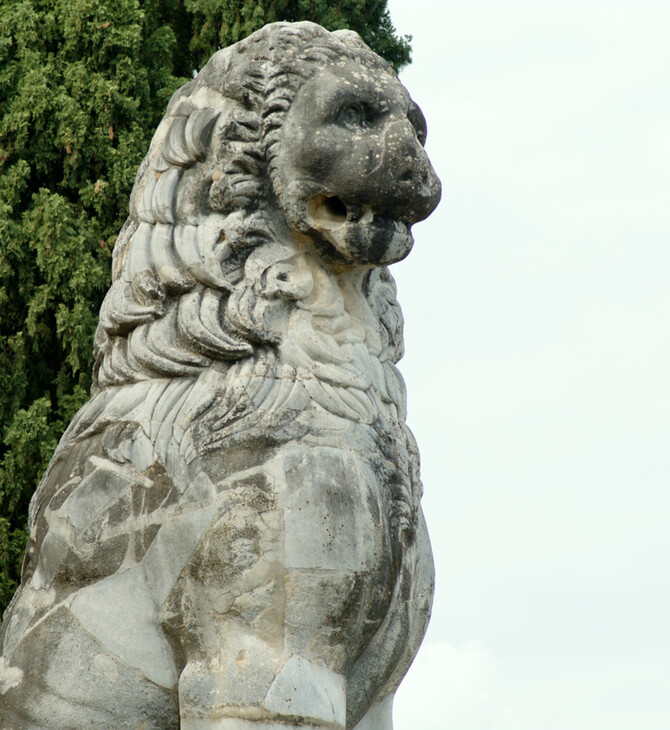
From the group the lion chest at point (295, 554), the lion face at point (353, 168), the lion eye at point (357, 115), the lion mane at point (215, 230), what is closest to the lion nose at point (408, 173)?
the lion face at point (353, 168)

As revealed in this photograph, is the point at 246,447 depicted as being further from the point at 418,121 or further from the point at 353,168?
the point at 418,121

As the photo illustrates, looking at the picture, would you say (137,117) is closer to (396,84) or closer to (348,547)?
(396,84)

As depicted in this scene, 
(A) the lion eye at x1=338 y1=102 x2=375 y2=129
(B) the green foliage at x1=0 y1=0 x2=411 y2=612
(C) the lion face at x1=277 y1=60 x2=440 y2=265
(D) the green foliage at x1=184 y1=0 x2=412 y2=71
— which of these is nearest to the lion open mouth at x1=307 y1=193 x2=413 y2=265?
(C) the lion face at x1=277 y1=60 x2=440 y2=265

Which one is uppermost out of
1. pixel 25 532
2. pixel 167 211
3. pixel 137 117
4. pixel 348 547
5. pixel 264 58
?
pixel 264 58

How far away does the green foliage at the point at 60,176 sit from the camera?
33.7ft

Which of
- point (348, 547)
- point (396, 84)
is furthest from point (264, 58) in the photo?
point (348, 547)

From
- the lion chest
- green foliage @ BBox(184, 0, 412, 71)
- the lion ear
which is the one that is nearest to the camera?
the lion chest

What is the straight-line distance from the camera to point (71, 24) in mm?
10555

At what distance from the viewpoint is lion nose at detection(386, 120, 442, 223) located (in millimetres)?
5379

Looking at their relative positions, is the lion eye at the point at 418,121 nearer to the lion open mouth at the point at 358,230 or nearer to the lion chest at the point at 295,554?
the lion open mouth at the point at 358,230

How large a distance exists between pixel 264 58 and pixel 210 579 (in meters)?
1.74

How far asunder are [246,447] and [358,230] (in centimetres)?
81

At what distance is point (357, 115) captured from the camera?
5469 millimetres

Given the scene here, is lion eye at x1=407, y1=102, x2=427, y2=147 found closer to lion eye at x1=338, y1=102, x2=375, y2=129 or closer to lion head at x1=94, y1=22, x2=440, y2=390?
lion head at x1=94, y1=22, x2=440, y2=390
